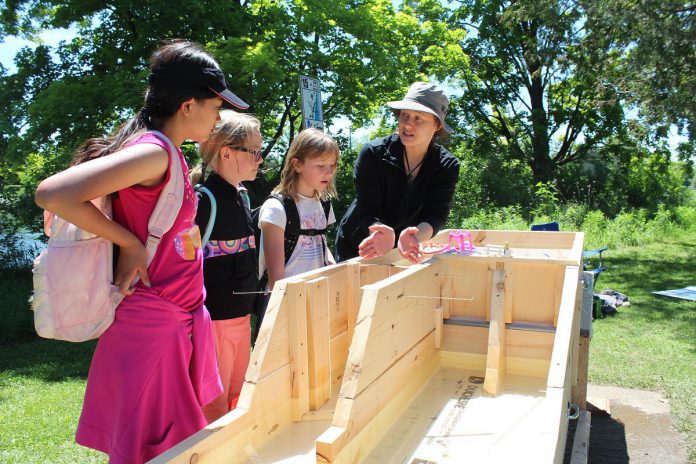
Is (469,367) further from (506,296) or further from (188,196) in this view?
(188,196)

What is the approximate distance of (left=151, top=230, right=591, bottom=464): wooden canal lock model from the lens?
6.41 feet

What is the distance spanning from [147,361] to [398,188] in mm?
2013

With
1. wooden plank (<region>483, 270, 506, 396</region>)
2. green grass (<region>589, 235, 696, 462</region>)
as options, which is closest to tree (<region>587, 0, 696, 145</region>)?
green grass (<region>589, 235, 696, 462</region>)

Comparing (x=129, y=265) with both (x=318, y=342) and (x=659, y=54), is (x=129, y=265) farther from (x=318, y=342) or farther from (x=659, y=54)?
(x=659, y=54)

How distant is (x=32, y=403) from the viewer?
489 cm

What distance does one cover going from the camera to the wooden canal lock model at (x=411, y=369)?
76.9 inches

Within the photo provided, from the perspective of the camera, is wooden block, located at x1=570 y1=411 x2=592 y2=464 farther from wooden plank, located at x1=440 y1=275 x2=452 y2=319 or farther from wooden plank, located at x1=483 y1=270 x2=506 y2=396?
wooden plank, located at x1=440 y1=275 x2=452 y2=319

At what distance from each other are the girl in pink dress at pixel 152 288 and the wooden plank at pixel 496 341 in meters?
1.54

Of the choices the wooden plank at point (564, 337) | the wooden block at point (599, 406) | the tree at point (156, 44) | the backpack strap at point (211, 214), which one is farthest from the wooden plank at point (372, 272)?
the tree at point (156, 44)

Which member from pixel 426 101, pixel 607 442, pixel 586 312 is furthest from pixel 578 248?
pixel 607 442

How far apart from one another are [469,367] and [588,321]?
937mm

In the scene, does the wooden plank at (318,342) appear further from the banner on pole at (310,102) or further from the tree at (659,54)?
the tree at (659,54)

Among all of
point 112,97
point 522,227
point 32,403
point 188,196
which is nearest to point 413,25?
point 522,227

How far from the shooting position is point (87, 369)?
6.08 meters
